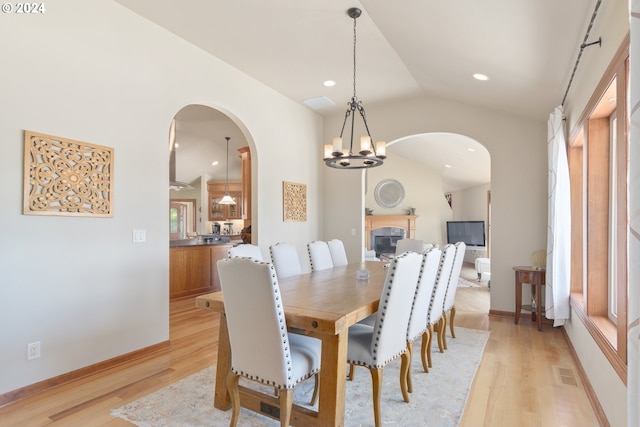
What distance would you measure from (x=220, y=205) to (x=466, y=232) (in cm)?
722

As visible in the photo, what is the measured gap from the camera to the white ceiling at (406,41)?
99.9 inches

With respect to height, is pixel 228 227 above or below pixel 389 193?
below

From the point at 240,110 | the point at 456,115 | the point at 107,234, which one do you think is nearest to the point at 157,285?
the point at 107,234

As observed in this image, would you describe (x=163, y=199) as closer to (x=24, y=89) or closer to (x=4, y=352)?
(x=24, y=89)

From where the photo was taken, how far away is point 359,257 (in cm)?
568

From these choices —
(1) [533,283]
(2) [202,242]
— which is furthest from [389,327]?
(2) [202,242]

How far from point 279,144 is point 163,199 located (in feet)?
6.63

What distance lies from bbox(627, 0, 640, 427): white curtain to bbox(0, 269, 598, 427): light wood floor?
1253 millimetres

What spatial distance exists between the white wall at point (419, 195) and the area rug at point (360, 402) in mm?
7216

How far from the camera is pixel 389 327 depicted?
2.13 m

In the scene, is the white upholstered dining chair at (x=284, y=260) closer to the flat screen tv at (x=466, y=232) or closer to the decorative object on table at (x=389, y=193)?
the decorative object on table at (x=389, y=193)

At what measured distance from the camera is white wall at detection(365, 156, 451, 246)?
33.0 feet

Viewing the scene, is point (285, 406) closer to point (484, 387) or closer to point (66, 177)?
point (484, 387)

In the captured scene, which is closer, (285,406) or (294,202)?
(285,406)
